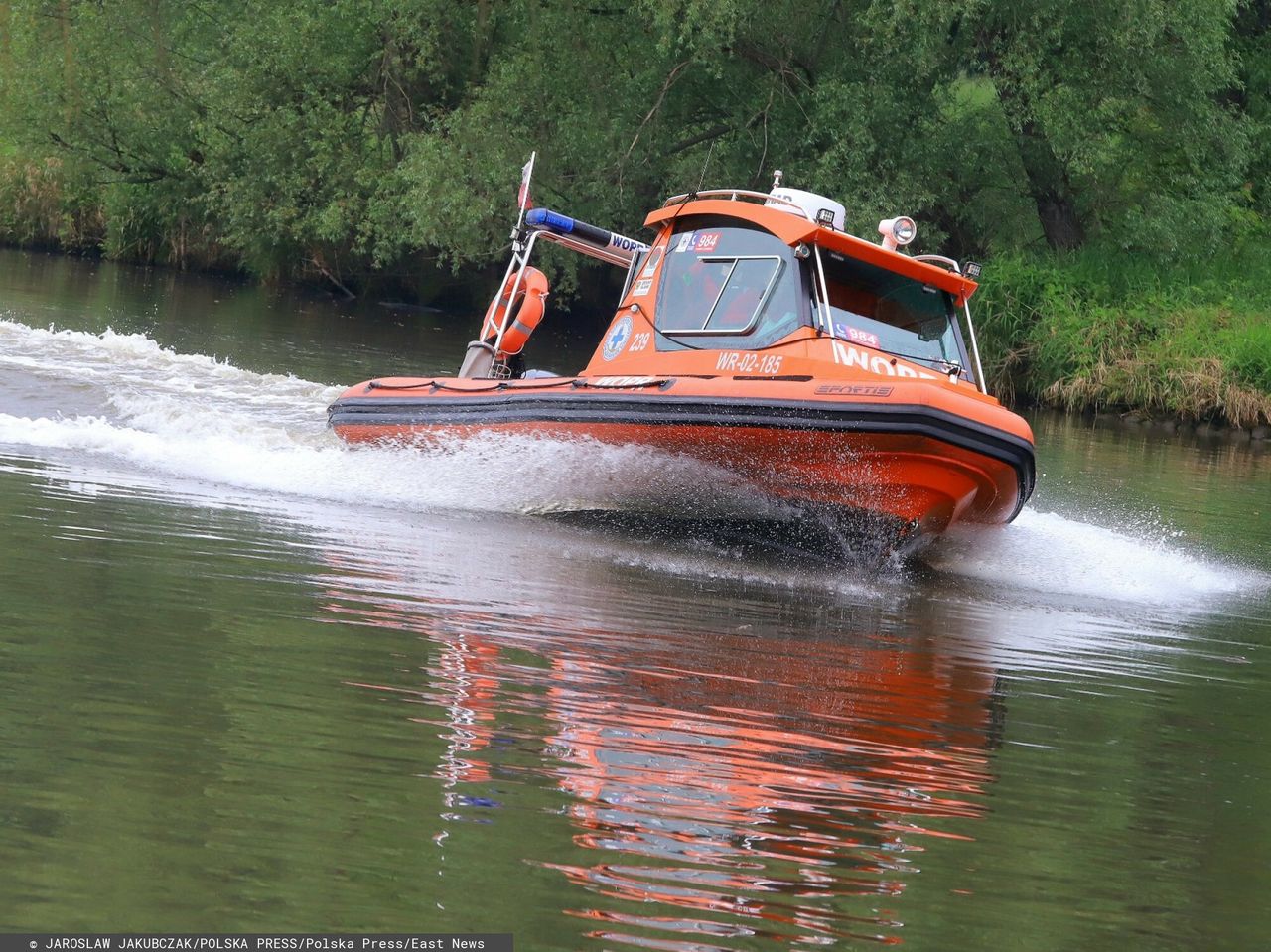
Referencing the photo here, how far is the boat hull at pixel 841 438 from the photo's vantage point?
8.73 metres

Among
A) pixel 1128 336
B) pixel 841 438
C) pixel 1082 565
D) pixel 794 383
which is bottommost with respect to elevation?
pixel 1082 565

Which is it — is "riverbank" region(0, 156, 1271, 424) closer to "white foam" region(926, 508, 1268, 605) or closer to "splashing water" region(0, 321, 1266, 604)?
"splashing water" region(0, 321, 1266, 604)

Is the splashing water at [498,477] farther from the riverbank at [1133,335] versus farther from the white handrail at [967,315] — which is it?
the riverbank at [1133,335]

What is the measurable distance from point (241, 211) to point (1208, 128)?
1753 centimetres

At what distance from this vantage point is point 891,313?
1011 centimetres

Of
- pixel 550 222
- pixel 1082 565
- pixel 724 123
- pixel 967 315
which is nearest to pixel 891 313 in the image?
pixel 967 315

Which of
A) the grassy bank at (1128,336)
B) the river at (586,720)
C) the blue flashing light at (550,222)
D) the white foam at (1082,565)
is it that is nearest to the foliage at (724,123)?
the grassy bank at (1128,336)

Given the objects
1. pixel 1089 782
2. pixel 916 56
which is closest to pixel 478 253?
pixel 916 56

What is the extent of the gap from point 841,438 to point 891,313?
156 centimetres

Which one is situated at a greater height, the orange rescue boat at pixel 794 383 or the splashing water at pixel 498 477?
the orange rescue boat at pixel 794 383

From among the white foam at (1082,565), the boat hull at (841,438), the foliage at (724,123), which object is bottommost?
the white foam at (1082,565)

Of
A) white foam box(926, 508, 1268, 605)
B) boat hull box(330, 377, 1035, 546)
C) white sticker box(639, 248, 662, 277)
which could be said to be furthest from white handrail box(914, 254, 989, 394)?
white sticker box(639, 248, 662, 277)

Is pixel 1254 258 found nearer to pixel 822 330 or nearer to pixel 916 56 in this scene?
pixel 916 56

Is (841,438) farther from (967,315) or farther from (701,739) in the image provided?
(701,739)
